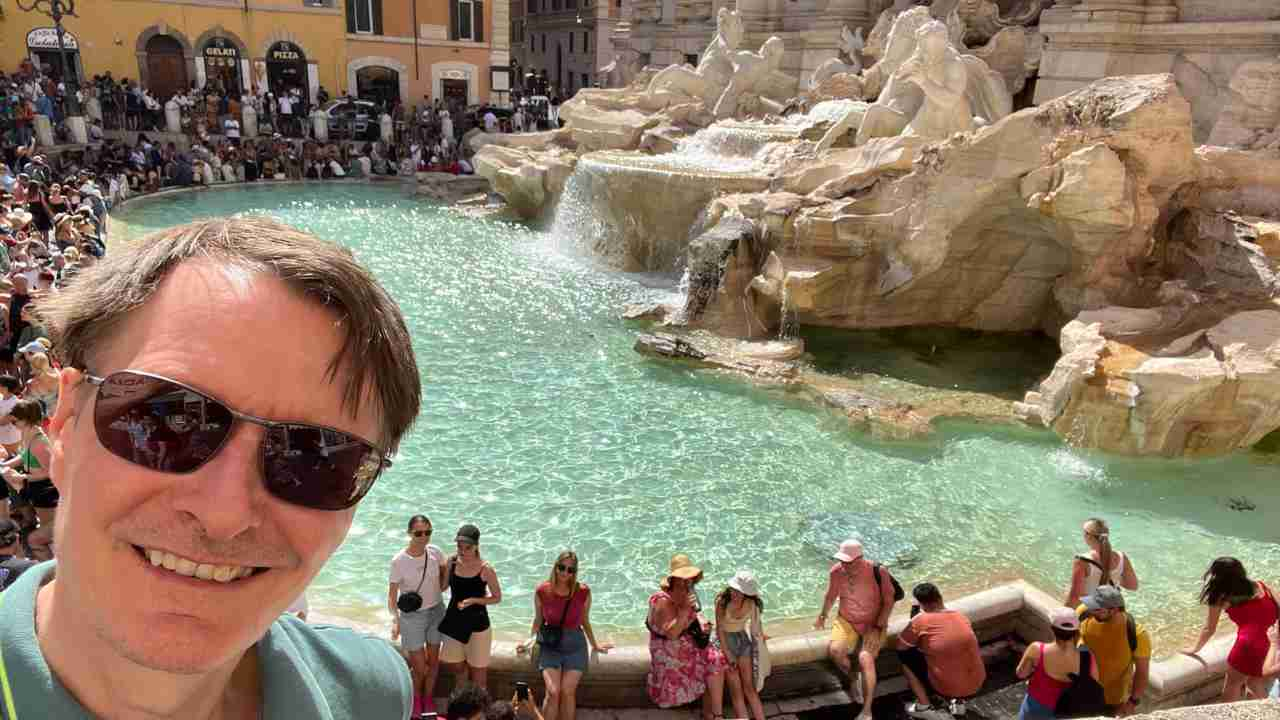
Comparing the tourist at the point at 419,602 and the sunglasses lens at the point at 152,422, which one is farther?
the tourist at the point at 419,602

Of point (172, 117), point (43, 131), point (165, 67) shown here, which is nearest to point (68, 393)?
point (43, 131)

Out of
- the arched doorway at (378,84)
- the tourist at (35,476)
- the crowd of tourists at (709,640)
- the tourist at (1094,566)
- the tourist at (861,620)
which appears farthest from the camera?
the arched doorway at (378,84)

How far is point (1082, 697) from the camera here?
3629mm

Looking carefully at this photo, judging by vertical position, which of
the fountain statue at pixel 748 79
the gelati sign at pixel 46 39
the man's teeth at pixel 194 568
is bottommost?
the man's teeth at pixel 194 568

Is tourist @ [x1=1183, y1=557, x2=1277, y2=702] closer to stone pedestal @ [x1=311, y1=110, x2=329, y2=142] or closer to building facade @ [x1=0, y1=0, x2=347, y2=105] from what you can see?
stone pedestal @ [x1=311, y1=110, x2=329, y2=142]

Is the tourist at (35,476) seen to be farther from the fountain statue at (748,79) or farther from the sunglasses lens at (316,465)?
the fountain statue at (748,79)

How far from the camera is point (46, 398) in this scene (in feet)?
16.6

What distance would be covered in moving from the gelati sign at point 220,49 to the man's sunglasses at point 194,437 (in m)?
27.3

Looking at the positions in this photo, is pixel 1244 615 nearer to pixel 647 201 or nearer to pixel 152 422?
pixel 152 422

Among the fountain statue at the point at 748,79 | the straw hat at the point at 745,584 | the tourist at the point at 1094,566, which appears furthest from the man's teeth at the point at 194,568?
the fountain statue at the point at 748,79

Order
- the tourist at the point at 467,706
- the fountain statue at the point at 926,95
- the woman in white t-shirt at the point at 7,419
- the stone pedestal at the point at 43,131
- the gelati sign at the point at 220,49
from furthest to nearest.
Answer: the gelati sign at the point at 220,49 < the stone pedestal at the point at 43,131 < the fountain statue at the point at 926,95 < the woman in white t-shirt at the point at 7,419 < the tourist at the point at 467,706

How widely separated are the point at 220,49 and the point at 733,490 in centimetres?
2386

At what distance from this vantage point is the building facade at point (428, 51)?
2603 centimetres

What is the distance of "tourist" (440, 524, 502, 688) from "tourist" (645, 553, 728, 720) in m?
0.75
